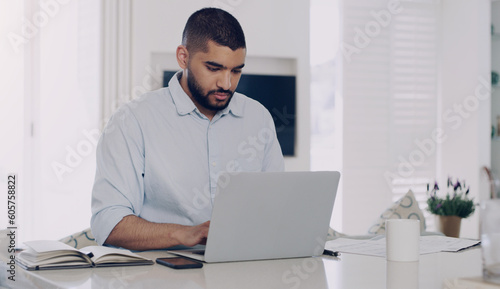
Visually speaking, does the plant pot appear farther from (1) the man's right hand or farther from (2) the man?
(1) the man's right hand

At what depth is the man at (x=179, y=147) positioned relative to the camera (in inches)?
67.7

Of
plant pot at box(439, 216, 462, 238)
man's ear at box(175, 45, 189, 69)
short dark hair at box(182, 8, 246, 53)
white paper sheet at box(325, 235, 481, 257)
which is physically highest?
short dark hair at box(182, 8, 246, 53)

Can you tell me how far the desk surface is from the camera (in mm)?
1188

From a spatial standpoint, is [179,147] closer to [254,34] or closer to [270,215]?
[270,215]

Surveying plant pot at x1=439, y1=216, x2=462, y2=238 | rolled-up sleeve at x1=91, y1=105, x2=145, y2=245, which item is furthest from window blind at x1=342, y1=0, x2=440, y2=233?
rolled-up sleeve at x1=91, y1=105, x2=145, y2=245

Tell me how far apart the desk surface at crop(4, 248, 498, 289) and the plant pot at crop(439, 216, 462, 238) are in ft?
5.57

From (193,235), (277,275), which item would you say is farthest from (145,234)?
(277,275)

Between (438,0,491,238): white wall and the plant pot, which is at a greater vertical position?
(438,0,491,238): white wall

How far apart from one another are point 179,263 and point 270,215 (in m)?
0.24

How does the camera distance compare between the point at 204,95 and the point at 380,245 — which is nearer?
the point at 380,245

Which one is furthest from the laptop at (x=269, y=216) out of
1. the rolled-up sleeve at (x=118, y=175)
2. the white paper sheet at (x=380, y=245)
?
the rolled-up sleeve at (x=118, y=175)

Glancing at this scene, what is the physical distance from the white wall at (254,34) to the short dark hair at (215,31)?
230cm

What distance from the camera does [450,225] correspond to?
3164mm

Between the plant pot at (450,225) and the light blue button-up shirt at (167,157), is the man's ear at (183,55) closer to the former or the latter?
the light blue button-up shirt at (167,157)
